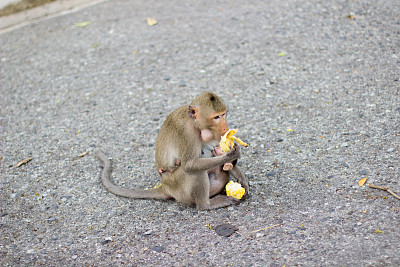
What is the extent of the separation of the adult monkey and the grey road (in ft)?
0.44

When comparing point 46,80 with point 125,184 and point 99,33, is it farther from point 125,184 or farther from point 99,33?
point 125,184

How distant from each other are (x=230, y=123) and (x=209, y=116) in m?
1.61

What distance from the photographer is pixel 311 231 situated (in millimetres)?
3324

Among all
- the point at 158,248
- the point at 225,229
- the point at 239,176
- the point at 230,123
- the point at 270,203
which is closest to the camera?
the point at 158,248

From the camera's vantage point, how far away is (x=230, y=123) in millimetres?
5027

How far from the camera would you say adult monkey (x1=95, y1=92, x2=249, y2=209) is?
3.49 m

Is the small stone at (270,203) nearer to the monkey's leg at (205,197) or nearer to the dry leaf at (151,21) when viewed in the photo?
the monkey's leg at (205,197)

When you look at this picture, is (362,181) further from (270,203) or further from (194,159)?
(194,159)

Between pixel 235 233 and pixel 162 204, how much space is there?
792mm

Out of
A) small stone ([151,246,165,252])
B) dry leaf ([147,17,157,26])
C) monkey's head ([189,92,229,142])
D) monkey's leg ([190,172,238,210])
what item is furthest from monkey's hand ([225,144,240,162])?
dry leaf ([147,17,157,26])

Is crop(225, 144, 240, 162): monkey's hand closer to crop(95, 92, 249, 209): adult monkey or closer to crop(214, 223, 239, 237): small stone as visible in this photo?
crop(95, 92, 249, 209): adult monkey

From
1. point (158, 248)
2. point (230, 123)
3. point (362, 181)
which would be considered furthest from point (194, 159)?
point (230, 123)

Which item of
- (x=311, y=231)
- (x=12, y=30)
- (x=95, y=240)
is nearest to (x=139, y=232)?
(x=95, y=240)

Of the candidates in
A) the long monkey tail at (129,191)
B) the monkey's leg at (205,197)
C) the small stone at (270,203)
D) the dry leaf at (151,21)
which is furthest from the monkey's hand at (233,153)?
the dry leaf at (151,21)
